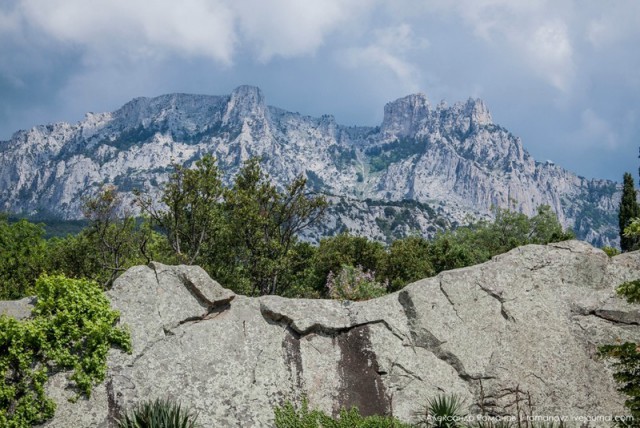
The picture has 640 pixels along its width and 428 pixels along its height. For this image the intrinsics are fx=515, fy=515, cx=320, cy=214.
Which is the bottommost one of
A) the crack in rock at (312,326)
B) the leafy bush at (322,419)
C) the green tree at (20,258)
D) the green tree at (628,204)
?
the leafy bush at (322,419)

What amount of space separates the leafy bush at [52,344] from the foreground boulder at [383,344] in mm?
570

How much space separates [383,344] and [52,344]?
9.98 meters

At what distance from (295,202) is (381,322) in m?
14.8

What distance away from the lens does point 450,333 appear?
1730cm

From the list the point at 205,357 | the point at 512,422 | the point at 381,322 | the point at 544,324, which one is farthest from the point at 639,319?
the point at 205,357

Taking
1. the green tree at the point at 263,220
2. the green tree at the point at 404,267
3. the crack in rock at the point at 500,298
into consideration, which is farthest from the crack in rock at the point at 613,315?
the green tree at the point at 404,267

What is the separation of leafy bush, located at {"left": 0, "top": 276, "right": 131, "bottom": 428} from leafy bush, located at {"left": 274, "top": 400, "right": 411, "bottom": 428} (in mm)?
5064

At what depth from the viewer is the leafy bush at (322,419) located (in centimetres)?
1498

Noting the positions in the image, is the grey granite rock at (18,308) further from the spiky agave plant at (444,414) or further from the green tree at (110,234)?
the green tree at (110,234)

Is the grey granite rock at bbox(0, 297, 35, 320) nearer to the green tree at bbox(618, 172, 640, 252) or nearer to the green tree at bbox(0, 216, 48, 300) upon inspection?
the green tree at bbox(0, 216, 48, 300)

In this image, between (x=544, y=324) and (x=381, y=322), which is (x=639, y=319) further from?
(x=381, y=322)

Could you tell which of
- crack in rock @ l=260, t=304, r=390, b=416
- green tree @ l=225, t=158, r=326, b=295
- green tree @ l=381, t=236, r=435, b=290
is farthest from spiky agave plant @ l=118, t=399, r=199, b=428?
green tree @ l=381, t=236, r=435, b=290

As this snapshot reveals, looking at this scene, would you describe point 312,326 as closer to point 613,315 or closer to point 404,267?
point 613,315

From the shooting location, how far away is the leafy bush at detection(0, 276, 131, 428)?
45.3ft
